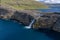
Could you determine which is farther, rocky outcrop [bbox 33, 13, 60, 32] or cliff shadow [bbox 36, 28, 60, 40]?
rocky outcrop [bbox 33, 13, 60, 32]

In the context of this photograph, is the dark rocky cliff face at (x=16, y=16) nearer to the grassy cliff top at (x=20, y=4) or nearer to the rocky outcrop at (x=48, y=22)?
the rocky outcrop at (x=48, y=22)

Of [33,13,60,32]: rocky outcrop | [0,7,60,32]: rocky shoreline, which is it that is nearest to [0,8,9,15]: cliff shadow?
[0,7,60,32]: rocky shoreline

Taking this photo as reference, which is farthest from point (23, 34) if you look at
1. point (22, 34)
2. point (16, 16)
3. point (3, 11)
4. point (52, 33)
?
point (3, 11)

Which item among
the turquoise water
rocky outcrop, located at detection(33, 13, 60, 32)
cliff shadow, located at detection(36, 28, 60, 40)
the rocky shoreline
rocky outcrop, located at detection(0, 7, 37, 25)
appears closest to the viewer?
the turquoise water

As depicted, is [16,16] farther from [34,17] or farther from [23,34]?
[23,34]

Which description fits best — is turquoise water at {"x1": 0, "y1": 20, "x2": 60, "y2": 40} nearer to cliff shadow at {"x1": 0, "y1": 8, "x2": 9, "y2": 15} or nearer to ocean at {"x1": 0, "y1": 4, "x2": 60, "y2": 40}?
ocean at {"x1": 0, "y1": 4, "x2": 60, "y2": 40}

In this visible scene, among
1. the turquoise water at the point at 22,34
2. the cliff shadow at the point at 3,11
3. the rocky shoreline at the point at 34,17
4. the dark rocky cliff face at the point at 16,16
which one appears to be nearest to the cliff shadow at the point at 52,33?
the turquoise water at the point at 22,34

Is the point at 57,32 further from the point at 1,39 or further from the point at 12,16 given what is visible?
the point at 12,16
